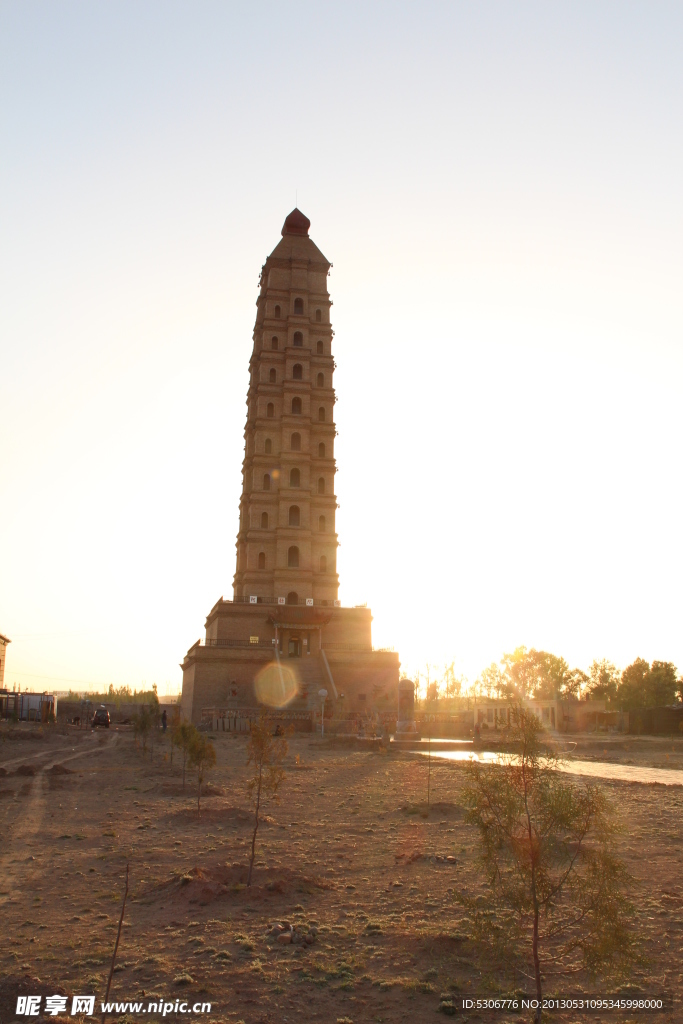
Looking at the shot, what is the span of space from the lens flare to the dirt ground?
28488 mm

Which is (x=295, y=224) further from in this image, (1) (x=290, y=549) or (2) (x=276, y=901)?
(2) (x=276, y=901)

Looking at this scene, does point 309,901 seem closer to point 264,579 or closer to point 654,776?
point 654,776

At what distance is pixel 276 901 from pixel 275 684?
133 feet

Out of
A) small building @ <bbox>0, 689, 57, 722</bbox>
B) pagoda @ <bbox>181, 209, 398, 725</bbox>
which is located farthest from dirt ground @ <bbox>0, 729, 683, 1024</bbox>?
small building @ <bbox>0, 689, 57, 722</bbox>

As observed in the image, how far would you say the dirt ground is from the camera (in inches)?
316

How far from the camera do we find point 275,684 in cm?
5109

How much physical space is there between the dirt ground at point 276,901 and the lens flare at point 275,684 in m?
28.5

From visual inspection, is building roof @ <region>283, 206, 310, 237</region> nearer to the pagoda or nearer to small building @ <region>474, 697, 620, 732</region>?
the pagoda

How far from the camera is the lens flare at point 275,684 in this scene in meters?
50.4

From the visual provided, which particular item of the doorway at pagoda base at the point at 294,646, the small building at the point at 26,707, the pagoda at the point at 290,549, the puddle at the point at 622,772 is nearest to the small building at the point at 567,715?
the pagoda at the point at 290,549

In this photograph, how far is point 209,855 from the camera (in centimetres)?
1399

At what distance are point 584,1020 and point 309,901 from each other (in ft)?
15.8

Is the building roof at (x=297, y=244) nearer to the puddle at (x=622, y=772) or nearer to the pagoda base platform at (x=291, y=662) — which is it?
the pagoda base platform at (x=291, y=662)

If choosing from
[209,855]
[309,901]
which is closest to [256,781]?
[209,855]
